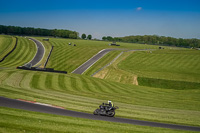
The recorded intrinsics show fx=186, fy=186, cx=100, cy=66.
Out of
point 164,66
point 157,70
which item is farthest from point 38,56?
point 164,66

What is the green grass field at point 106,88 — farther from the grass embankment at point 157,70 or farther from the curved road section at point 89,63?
the curved road section at point 89,63

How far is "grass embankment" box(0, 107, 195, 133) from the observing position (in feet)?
48.7

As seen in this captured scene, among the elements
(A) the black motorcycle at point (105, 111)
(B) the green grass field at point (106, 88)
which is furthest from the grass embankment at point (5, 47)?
(A) the black motorcycle at point (105, 111)

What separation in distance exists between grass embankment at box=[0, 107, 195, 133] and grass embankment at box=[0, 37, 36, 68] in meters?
52.8

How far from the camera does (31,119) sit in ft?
55.6

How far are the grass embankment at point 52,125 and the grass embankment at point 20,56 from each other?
52.8 metres

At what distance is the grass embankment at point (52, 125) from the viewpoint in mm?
14830

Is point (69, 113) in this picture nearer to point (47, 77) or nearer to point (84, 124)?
point (84, 124)

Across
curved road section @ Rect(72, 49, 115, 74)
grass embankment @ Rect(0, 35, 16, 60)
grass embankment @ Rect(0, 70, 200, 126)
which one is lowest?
grass embankment @ Rect(0, 70, 200, 126)

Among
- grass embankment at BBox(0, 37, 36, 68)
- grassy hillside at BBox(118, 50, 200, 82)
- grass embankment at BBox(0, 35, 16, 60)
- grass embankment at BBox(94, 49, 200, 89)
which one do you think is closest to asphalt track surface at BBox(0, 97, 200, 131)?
grass embankment at BBox(94, 49, 200, 89)

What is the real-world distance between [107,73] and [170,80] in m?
19.8

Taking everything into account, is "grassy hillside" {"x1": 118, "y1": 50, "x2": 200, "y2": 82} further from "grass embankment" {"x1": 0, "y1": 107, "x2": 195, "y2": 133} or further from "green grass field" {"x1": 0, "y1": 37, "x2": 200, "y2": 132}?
"grass embankment" {"x1": 0, "y1": 107, "x2": 195, "y2": 133}

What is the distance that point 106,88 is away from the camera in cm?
4184

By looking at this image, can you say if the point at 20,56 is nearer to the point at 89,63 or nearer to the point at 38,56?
the point at 38,56
